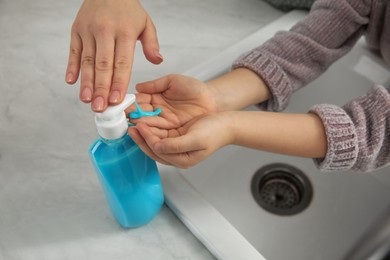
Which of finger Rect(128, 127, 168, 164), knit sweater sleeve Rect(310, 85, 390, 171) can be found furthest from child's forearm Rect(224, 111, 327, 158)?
finger Rect(128, 127, 168, 164)

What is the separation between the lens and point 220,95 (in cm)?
58

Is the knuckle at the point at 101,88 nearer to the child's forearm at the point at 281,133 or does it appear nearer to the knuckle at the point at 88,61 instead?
the knuckle at the point at 88,61

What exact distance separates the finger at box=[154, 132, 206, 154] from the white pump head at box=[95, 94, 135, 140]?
1.6 inches

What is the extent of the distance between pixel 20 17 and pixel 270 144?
0.52 m

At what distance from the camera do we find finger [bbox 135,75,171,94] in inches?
20.5

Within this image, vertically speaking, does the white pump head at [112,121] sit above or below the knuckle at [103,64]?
below

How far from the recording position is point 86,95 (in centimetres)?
43

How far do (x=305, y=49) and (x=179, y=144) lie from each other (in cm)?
31

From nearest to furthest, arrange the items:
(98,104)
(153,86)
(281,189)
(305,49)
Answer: (98,104), (153,86), (305,49), (281,189)

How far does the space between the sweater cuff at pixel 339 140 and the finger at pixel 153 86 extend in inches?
7.9

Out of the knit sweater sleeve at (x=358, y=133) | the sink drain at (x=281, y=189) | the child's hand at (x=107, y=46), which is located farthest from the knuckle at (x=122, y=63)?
the sink drain at (x=281, y=189)

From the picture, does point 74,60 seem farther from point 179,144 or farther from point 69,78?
point 179,144

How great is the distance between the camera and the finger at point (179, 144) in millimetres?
413

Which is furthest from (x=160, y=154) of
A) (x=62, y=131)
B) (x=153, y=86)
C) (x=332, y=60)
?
(x=332, y=60)
